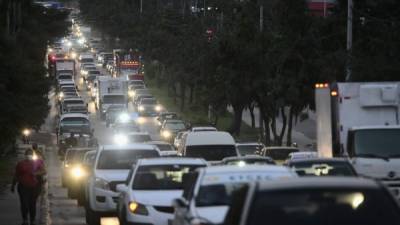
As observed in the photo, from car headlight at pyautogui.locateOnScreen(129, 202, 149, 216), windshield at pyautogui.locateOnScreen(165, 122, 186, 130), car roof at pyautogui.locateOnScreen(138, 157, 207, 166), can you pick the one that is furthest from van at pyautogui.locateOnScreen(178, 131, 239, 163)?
windshield at pyautogui.locateOnScreen(165, 122, 186, 130)

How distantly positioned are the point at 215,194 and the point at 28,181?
28.2 feet

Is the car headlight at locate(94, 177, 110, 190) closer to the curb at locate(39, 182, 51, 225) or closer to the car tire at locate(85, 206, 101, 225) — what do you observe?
the car tire at locate(85, 206, 101, 225)

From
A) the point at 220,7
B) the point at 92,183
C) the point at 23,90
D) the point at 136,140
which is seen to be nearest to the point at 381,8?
the point at 136,140

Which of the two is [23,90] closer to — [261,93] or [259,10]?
[261,93]

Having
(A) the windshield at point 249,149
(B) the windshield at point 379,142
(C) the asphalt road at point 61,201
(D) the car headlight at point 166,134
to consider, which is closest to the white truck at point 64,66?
(C) the asphalt road at point 61,201

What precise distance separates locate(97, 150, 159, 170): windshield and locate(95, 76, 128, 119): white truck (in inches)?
2161

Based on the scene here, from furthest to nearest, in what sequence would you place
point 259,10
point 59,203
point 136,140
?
point 259,10 → point 136,140 → point 59,203

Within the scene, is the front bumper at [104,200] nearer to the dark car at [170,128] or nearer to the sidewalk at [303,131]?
the sidewalk at [303,131]

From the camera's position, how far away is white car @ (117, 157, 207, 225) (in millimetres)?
18156

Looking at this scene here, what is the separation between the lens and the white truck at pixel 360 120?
23609 millimetres

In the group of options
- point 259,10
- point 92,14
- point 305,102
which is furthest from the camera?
point 92,14

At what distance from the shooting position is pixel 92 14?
18700 cm

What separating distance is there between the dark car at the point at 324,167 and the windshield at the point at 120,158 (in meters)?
3.31

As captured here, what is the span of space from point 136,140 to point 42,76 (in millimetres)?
11179
